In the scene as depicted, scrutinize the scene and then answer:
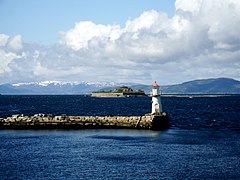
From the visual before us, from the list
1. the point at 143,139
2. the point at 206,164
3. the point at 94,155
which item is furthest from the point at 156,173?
the point at 143,139

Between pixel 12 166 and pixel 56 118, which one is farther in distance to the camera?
pixel 56 118

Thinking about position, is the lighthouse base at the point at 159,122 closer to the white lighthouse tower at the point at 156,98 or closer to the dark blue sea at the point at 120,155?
the white lighthouse tower at the point at 156,98

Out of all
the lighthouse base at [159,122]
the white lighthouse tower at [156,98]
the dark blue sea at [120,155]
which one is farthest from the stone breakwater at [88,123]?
the dark blue sea at [120,155]

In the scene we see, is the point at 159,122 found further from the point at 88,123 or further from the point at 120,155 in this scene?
the point at 120,155

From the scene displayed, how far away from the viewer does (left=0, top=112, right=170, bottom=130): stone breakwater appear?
89.1 metres

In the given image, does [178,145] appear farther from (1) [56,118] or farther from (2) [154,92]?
(1) [56,118]

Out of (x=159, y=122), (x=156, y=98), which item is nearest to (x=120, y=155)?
(x=159, y=122)

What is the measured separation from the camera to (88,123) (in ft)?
300

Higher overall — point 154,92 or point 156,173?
point 154,92

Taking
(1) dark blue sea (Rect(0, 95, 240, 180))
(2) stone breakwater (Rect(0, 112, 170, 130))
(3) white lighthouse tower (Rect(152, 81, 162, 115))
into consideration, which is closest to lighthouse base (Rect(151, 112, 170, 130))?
(2) stone breakwater (Rect(0, 112, 170, 130))

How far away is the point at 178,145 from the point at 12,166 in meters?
26.7

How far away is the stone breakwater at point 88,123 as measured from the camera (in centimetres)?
8912

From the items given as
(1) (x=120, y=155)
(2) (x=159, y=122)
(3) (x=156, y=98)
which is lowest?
(1) (x=120, y=155)

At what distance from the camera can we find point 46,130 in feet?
287
